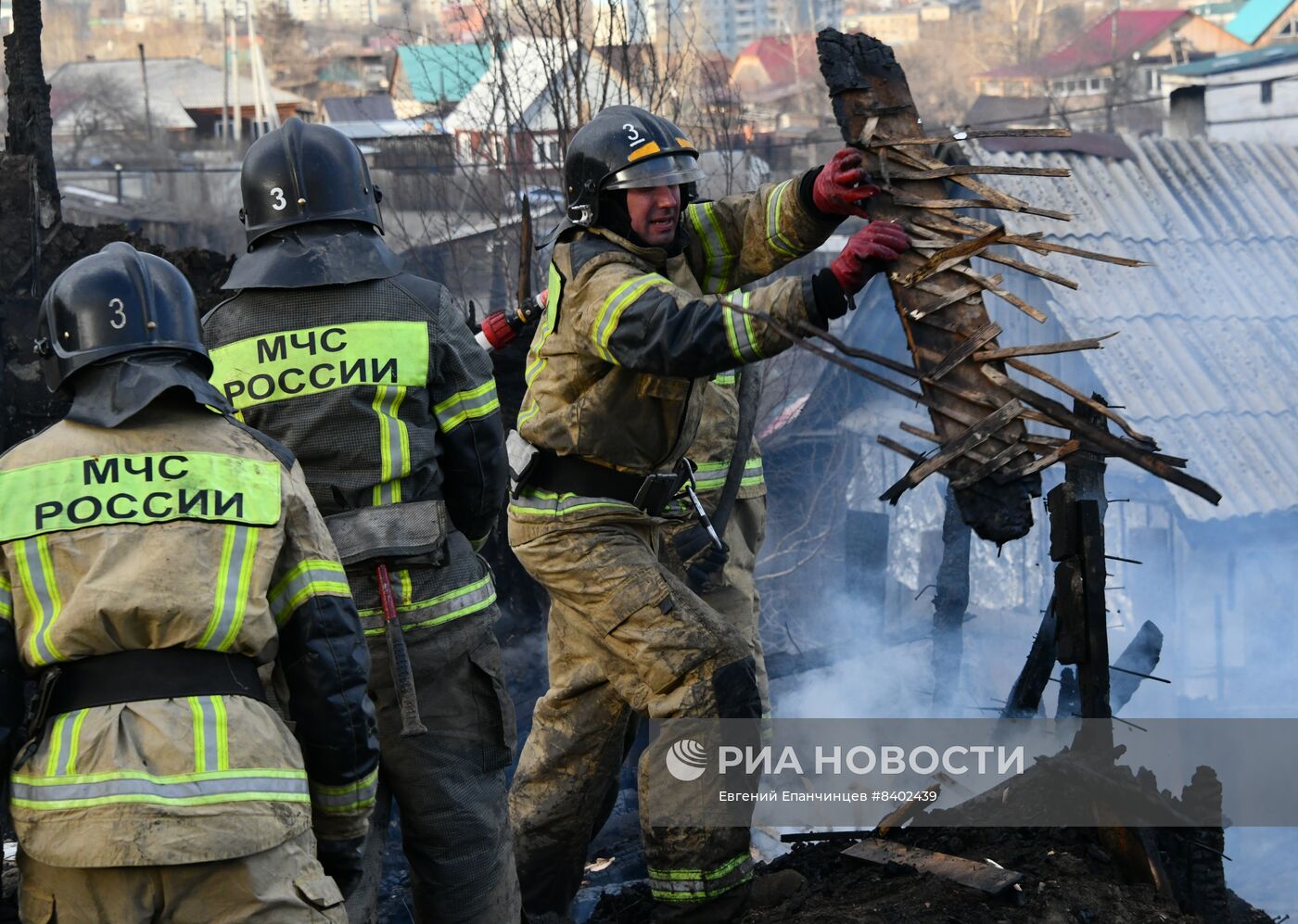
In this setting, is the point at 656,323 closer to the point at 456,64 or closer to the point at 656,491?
the point at 656,491

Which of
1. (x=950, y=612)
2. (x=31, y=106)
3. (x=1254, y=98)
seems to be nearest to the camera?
(x=950, y=612)

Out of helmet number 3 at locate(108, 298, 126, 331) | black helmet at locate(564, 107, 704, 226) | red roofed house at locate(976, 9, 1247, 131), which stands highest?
red roofed house at locate(976, 9, 1247, 131)

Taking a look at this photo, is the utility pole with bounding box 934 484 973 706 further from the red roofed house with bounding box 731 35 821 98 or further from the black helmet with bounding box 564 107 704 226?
the red roofed house with bounding box 731 35 821 98

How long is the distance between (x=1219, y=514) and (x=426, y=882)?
813 centimetres

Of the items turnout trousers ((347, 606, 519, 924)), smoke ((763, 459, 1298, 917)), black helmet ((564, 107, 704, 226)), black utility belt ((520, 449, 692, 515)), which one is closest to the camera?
turnout trousers ((347, 606, 519, 924))

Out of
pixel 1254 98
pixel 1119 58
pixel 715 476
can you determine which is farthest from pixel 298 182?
pixel 1119 58

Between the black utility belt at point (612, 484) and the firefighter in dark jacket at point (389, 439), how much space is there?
A: 53 cm

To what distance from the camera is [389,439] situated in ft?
12.9

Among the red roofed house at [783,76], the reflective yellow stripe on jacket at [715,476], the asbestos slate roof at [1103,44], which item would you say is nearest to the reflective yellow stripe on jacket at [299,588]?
the reflective yellow stripe on jacket at [715,476]

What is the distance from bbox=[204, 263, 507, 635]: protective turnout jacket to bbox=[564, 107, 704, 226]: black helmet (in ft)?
2.52

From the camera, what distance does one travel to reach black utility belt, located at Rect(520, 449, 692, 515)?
4645 mm

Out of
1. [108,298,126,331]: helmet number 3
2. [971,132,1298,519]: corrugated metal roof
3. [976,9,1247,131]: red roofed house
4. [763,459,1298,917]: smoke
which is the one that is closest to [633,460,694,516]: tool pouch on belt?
[108,298,126,331]: helmet number 3

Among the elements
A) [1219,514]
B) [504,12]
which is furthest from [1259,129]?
[504,12]

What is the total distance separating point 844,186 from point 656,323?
28.6 inches
